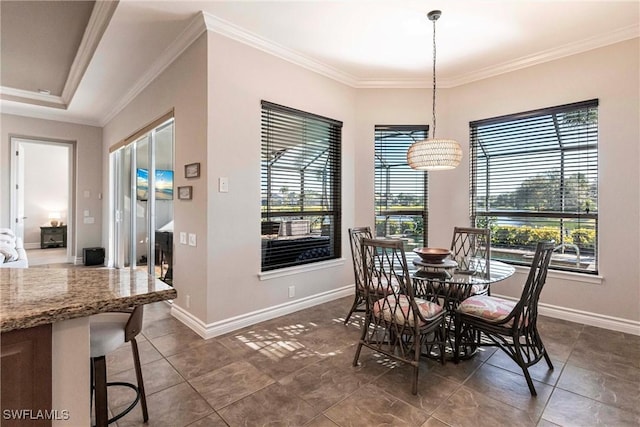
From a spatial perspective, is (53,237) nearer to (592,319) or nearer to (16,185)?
(16,185)

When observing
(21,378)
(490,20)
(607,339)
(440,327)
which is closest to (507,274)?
(440,327)

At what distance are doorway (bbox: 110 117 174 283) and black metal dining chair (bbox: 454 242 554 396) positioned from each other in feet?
11.5

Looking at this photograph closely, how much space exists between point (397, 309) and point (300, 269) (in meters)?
1.62

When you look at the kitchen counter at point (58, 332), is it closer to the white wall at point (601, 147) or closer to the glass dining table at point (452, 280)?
the glass dining table at point (452, 280)

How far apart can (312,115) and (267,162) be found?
2.95 feet

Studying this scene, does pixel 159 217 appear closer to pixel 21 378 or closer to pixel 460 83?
pixel 21 378

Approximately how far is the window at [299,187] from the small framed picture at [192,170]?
2.16 feet

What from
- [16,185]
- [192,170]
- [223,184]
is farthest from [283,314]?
[16,185]

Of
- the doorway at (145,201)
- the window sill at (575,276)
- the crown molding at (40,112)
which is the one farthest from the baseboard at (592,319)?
the crown molding at (40,112)

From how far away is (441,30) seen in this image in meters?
3.08

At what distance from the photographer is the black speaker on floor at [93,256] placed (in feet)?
19.7

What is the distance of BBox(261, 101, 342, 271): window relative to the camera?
3.40 meters

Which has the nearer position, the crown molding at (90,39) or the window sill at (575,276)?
the crown molding at (90,39)

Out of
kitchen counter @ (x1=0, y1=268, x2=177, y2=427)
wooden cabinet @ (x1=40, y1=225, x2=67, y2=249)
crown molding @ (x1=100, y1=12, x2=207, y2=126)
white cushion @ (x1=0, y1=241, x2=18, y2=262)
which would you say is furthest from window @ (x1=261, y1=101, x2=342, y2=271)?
wooden cabinet @ (x1=40, y1=225, x2=67, y2=249)
